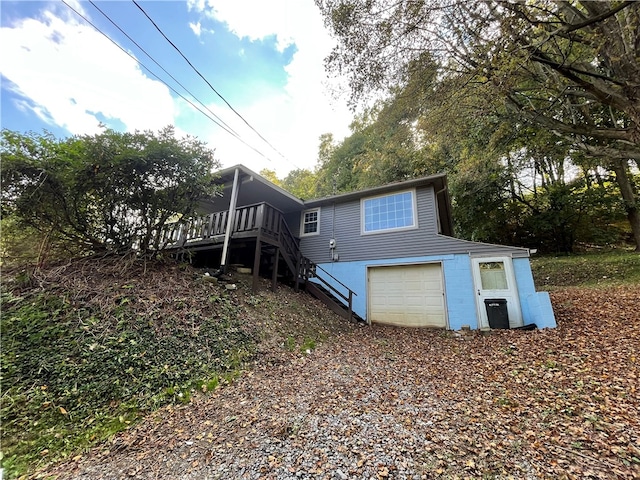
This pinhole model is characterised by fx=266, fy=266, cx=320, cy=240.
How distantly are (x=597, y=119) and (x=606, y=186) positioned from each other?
4846 millimetres

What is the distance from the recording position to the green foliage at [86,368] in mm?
2682

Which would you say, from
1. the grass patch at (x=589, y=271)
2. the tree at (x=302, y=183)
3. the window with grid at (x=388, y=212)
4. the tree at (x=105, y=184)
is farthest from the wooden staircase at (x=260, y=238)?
the tree at (x=302, y=183)

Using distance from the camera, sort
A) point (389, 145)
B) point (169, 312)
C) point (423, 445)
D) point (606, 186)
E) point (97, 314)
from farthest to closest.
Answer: point (606, 186) → point (389, 145) → point (169, 312) → point (97, 314) → point (423, 445)

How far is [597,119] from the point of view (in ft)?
35.2

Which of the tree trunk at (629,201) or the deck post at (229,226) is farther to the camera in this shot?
the tree trunk at (629,201)

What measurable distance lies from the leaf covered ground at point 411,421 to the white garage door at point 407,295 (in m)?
2.58

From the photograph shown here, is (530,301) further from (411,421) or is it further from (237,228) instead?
(237,228)

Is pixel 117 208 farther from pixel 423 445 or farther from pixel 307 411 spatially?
→ pixel 423 445

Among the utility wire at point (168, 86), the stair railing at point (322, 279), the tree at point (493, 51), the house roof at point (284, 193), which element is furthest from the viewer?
the stair railing at point (322, 279)

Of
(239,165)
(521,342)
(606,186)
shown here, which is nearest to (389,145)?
(239,165)

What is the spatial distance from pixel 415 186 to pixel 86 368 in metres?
8.52

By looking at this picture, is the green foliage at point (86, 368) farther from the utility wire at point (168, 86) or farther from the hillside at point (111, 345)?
the utility wire at point (168, 86)

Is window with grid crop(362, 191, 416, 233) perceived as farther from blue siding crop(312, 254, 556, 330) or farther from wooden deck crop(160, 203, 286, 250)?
wooden deck crop(160, 203, 286, 250)

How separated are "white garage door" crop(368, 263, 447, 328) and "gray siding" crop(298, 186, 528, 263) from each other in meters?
0.52
